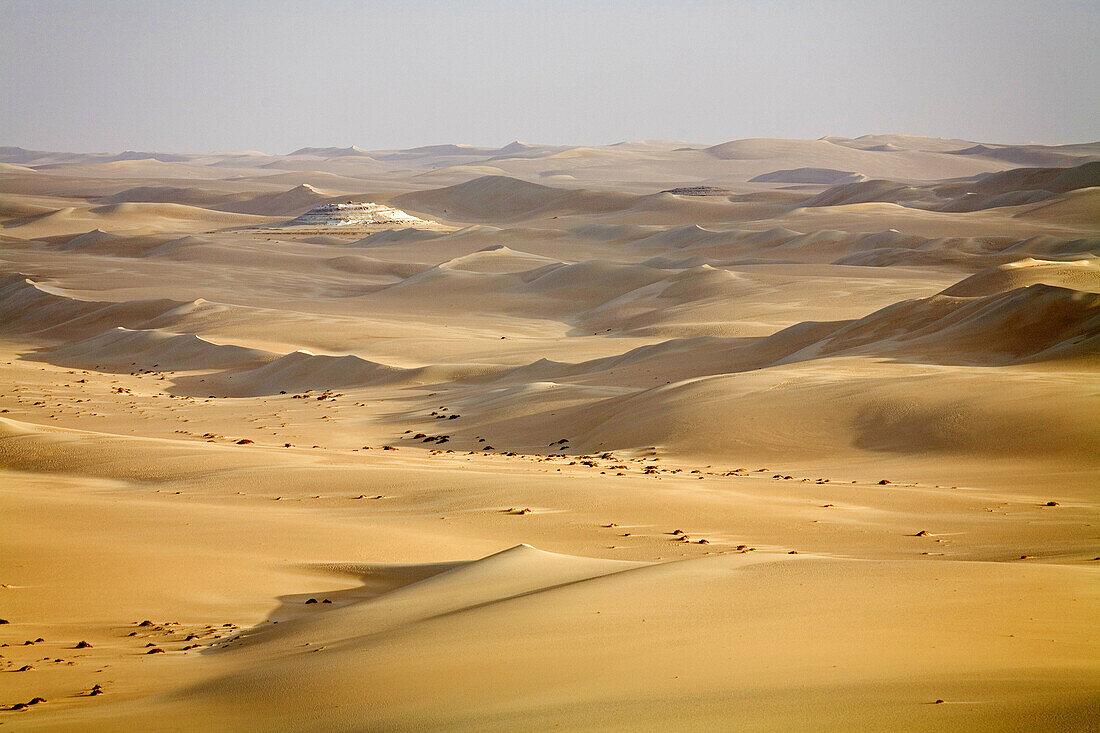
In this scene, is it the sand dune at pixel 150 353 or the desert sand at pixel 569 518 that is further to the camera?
the sand dune at pixel 150 353

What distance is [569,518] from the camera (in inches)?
320

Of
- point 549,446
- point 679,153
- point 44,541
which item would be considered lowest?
point 549,446

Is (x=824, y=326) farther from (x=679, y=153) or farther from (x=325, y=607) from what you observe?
(x=679, y=153)

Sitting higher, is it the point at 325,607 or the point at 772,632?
the point at 772,632

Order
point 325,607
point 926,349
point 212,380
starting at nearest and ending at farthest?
1. point 325,607
2. point 926,349
3. point 212,380

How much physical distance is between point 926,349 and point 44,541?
12.7m

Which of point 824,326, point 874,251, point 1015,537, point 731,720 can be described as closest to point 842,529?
point 1015,537

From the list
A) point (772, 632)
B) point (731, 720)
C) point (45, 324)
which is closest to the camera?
point (731, 720)

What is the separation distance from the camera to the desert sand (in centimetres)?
364

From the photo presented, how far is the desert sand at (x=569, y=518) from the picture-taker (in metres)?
3.64

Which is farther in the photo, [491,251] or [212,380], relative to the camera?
[491,251]

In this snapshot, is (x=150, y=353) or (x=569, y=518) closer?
(x=569, y=518)

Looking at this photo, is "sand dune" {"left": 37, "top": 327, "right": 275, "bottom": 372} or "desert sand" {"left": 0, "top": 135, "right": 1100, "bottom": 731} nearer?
"desert sand" {"left": 0, "top": 135, "right": 1100, "bottom": 731}

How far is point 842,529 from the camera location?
7.55 m
